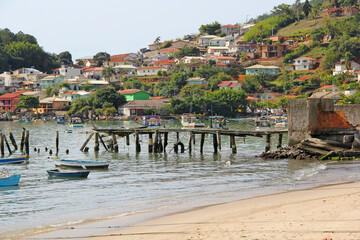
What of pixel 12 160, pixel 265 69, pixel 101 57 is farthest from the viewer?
pixel 101 57

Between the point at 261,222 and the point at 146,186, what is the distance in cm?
1166

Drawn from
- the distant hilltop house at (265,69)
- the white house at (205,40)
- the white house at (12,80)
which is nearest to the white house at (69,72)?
the white house at (12,80)

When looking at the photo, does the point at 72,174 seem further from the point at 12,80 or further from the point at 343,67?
the point at 12,80

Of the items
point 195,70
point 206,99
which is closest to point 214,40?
point 195,70

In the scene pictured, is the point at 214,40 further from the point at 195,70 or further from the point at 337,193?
the point at 337,193

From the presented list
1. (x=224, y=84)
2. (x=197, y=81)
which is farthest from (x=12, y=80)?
(x=224, y=84)

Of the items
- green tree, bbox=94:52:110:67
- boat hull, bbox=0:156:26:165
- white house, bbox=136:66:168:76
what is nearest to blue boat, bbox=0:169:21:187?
boat hull, bbox=0:156:26:165

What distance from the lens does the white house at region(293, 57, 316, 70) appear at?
134125mm

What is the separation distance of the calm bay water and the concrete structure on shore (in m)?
2.32

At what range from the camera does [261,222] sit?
16.3 m

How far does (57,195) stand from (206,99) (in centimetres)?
8945

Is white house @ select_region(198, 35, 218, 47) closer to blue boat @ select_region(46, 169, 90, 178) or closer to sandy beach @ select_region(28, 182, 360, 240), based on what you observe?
blue boat @ select_region(46, 169, 90, 178)

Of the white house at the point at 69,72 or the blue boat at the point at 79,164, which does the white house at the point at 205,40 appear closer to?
the white house at the point at 69,72

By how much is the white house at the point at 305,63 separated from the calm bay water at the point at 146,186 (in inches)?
3927
